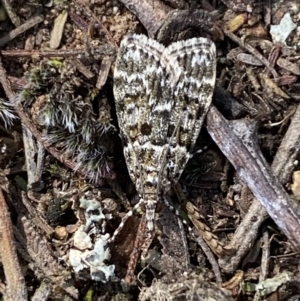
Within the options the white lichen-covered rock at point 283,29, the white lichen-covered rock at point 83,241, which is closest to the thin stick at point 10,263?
the white lichen-covered rock at point 83,241

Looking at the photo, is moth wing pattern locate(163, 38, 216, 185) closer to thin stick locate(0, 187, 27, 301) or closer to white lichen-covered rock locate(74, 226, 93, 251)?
white lichen-covered rock locate(74, 226, 93, 251)

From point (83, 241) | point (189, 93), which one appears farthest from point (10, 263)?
point (189, 93)

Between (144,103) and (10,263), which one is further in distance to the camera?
(144,103)

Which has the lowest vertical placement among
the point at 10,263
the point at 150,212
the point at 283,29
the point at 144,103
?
the point at 10,263

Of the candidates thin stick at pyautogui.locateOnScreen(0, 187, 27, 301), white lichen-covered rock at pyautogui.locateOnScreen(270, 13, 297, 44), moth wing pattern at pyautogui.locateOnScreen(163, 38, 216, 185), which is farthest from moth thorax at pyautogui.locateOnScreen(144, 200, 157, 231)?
white lichen-covered rock at pyautogui.locateOnScreen(270, 13, 297, 44)

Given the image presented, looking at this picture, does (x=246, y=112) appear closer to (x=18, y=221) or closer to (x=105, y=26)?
(x=105, y=26)

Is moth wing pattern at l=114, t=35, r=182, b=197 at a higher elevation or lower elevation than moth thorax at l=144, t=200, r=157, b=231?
higher

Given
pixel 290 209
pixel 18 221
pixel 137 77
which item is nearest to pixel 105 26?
pixel 137 77

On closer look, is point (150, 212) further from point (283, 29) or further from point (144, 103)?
point (283, 29)
